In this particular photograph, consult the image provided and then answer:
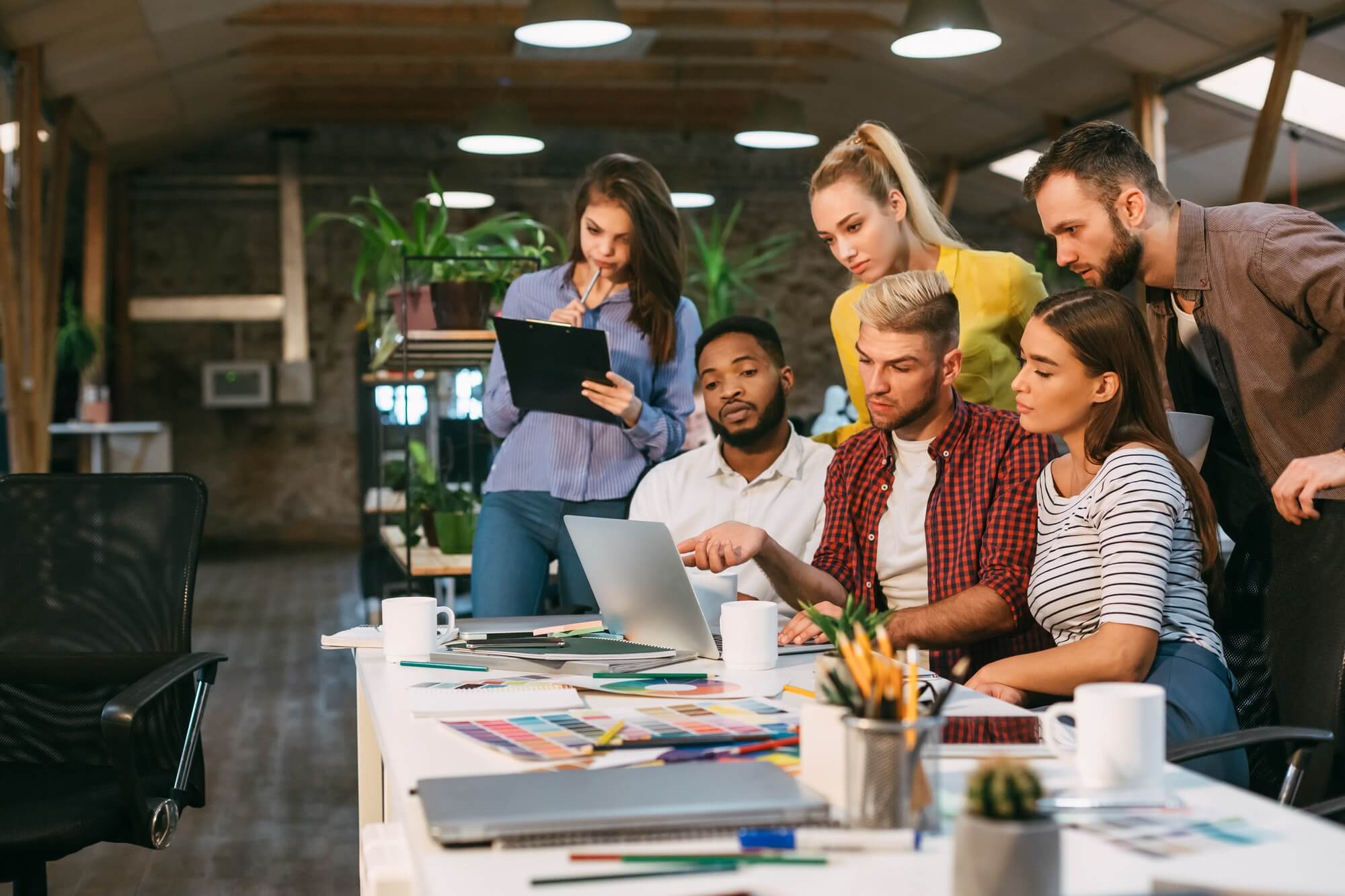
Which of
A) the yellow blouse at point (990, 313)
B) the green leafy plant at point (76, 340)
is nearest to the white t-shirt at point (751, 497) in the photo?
the yellow blouse at point (990, 313)

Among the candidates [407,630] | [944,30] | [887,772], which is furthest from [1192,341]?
[944,30]

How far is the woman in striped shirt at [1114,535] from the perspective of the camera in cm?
175

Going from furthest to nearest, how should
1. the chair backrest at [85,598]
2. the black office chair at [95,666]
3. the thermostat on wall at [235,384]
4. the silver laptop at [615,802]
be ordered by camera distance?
1. the thermostat on wall at [235,384]
2. the chair backrest at [85,598]
3. the black office chair at [95,666]
4. the silver laptop at [615,802]

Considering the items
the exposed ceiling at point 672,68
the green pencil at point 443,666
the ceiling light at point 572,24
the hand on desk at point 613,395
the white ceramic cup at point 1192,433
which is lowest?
the green pencil at point 443,666

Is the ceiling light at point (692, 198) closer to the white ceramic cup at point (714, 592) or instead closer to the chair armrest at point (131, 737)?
the white ceramic cup at point (714, 592)

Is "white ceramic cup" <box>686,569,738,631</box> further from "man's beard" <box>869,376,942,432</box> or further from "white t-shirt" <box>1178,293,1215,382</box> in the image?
"white t-shirt" <box>1178,293,1215,382</box>

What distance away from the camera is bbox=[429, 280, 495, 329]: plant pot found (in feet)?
13.1

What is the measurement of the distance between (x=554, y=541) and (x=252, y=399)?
9.44m

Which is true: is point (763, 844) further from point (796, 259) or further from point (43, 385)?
point (796, 259)

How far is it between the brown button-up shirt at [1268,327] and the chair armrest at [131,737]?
168cm

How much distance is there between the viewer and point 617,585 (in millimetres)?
1984

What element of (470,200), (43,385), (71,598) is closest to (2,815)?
(71,598)

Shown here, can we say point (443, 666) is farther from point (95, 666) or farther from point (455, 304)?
point (455, 304)

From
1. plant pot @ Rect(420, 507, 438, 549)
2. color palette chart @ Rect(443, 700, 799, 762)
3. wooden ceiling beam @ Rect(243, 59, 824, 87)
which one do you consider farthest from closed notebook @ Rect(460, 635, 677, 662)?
wooden ceiling beam @ Rect(243, 59, 824, 87)
